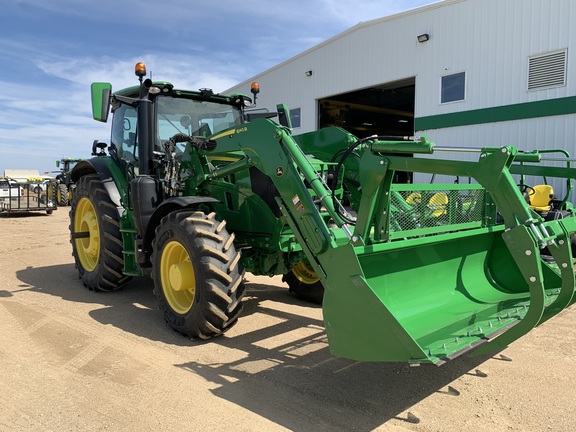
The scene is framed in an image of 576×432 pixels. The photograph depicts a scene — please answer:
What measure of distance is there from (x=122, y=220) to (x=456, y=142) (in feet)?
27.8

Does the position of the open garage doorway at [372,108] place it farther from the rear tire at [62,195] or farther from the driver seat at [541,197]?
the rear tire at [62,195]

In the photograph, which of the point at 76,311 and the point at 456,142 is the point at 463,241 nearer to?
the point at 76,311

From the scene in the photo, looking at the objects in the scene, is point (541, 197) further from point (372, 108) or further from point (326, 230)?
point (372, 108)

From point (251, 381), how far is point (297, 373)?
14.3 inches

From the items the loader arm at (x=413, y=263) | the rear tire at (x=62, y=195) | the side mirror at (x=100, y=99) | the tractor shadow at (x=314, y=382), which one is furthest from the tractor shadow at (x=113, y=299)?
the rear tire at (x=62, y=195)

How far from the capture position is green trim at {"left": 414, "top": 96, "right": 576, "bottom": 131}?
955 centimetres

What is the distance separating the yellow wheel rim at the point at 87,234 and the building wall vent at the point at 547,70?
893cm

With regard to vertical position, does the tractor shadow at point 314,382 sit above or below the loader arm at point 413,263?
below

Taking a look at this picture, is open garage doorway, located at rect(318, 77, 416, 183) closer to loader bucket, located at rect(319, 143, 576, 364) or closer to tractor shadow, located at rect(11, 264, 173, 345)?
loader bucket, located at rect(319, 143, 576, 364)

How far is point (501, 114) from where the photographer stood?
10.5 metres

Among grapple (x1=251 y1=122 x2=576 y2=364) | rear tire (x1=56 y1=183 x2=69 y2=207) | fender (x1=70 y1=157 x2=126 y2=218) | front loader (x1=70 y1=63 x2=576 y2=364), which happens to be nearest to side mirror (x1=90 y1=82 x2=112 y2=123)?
front loader (x1=70 y1=63 x2=576 y2=364)

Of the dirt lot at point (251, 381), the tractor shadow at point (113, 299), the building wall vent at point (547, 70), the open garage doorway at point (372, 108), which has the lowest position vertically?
the dirt lot at point (251, 381)

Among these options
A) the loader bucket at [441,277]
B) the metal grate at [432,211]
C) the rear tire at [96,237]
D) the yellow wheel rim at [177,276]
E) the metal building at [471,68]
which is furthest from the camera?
the metal building at [471,68]

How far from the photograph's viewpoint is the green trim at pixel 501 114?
9547 mm
